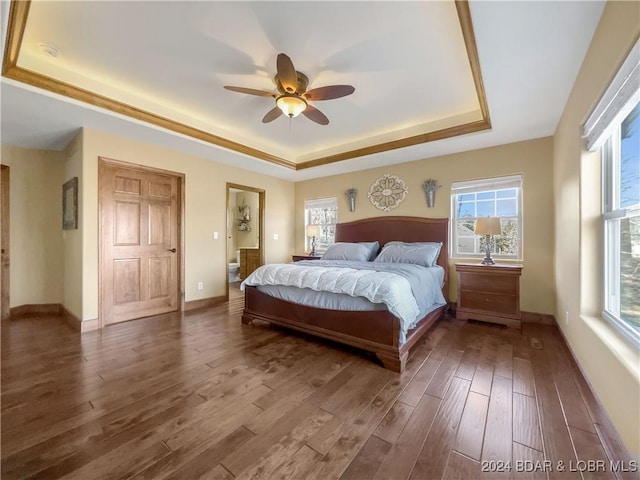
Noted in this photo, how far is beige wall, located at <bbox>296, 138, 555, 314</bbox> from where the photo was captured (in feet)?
10.8

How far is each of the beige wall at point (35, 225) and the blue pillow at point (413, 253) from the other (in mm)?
4797

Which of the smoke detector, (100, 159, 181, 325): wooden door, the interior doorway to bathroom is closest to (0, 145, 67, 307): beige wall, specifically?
(100, 159, 181, 325): wooden door

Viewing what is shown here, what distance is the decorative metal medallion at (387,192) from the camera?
4.38m

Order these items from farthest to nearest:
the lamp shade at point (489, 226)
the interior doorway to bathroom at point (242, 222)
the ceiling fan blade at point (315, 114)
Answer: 1. the interior doorway to bathroom at point (242, 222)
2. the lamp shade at point (489, 226)
3. the ceiling fan blade at point (315, 114)

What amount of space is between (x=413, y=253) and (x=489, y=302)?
3.46ft

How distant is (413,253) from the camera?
358cm

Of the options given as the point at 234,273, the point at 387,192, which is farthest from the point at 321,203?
the point at 234,273

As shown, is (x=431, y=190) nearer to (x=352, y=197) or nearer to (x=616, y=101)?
(x=352, y=197)

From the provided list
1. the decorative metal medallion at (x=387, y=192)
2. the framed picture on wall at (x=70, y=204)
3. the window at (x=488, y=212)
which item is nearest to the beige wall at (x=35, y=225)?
the framed picture on wall at (x=70, y=204)

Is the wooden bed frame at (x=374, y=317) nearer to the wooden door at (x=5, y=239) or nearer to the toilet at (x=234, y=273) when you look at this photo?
the wooden door at (x=5, y=239)

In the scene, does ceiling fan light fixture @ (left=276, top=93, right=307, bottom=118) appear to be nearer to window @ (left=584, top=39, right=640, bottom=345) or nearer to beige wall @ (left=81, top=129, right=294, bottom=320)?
window @ (left=584, top=39, right=640, bottom=345)

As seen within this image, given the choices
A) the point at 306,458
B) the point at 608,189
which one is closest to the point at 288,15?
the point at 608,189

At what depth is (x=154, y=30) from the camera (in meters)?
1.97

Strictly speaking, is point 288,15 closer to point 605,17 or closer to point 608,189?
point 605,17
